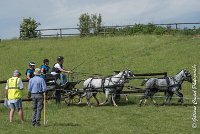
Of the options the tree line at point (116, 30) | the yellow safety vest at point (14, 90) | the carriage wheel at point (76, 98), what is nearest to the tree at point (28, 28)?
the tree line at point (116, 30)

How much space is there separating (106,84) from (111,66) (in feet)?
50.5

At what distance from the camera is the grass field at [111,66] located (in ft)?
51.3

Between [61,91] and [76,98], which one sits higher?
[61,91]

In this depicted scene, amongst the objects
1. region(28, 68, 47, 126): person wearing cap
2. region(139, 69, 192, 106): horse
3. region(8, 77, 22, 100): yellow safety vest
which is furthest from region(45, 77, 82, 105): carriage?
region(28, 68, 47, 126): person wearing cap

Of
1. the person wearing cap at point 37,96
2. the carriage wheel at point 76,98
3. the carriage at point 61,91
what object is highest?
the person wearing cap at point 37,96

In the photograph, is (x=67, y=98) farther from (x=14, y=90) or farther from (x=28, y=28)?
(x=28, y=28)

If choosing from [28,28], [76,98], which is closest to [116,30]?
[28,28]

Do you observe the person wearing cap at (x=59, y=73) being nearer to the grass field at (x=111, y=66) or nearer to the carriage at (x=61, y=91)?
the carriage at (x=61, y=91)

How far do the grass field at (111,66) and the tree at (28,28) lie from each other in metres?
4.83

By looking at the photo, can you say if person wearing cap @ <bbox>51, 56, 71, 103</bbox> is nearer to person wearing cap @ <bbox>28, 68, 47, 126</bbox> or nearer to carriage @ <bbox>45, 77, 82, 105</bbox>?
carriage @ <bbox>45, 77, 82, 105</bbox>

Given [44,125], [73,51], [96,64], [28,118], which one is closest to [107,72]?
[96,64]

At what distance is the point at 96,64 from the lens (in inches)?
1532

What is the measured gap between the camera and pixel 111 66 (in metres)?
37.3

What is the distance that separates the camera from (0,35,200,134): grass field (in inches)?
615
